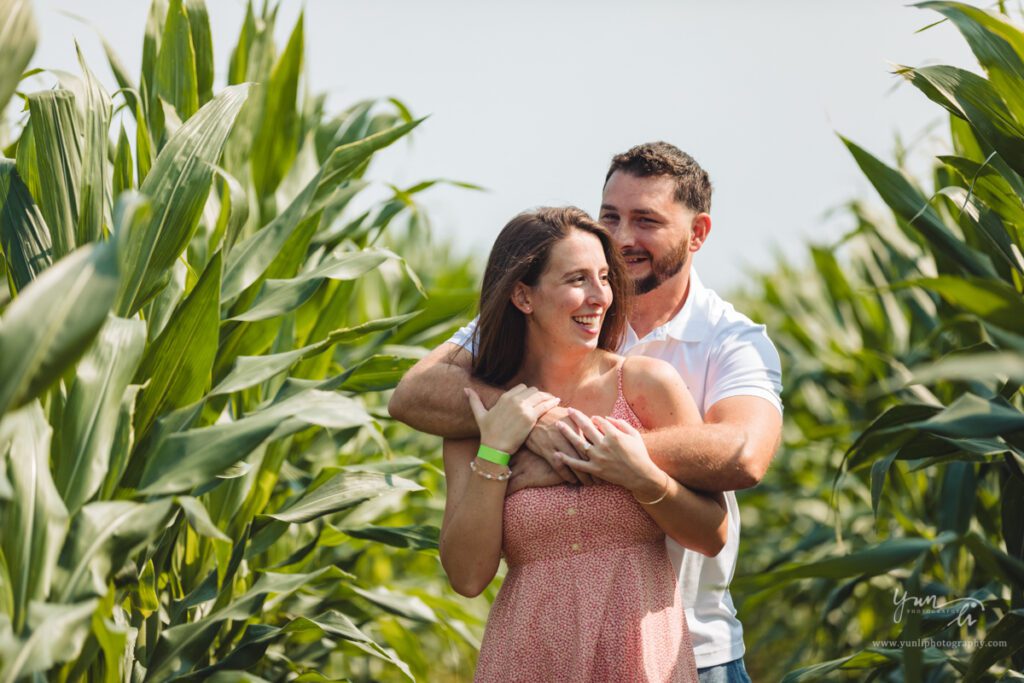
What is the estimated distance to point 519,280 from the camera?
222cm

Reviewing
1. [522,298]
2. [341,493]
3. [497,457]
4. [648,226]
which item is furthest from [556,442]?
[648,226]

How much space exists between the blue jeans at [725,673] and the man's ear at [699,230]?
3.41 feet

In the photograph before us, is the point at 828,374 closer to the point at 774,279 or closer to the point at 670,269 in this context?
the point at 774,279

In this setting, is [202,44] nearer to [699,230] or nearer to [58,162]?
[58,162]

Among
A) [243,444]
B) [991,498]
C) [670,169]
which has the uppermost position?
[670,169]

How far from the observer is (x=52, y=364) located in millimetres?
1220

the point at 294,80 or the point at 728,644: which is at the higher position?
the point at 294,80

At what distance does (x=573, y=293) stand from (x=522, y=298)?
0.13m

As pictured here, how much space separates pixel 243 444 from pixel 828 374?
388 centimetres

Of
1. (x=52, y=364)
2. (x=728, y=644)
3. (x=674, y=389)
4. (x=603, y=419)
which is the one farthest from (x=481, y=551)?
(x=52, y=364)

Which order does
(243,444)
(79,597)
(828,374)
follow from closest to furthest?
1. (79,597)
2. (243,444)
3. (828,374)

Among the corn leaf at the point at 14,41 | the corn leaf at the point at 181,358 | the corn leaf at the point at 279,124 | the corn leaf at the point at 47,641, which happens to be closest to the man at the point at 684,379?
the corn leaf at the point at 181,358

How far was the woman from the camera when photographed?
6.70 ft

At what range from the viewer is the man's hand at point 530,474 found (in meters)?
2.11
